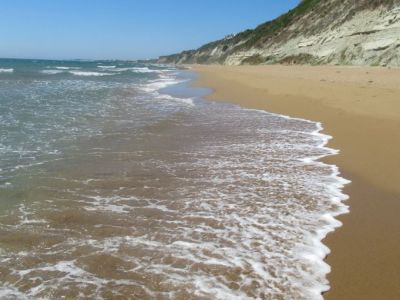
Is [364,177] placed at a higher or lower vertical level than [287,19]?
lower

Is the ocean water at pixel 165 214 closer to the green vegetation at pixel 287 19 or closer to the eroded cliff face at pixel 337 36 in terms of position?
the eroded cliff face at pixel 337 36

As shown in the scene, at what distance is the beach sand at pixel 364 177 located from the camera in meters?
3.67

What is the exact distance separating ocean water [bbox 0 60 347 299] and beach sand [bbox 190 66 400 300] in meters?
0.21

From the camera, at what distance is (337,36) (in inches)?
1465

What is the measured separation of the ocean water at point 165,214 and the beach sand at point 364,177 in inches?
8.4

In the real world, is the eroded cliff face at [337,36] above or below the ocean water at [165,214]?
above

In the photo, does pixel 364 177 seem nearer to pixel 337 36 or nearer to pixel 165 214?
pixel 165 214

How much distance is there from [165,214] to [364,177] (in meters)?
3.33

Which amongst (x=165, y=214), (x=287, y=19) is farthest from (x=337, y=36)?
(x=165, y=214)

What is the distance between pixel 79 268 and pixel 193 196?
2250 mm

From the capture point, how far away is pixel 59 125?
452 inches

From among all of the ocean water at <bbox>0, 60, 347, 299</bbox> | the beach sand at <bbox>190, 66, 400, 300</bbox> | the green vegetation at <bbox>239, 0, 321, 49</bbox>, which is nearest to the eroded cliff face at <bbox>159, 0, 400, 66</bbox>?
the green vegetation at <bbox>239, 0, 321, 49</bbox>

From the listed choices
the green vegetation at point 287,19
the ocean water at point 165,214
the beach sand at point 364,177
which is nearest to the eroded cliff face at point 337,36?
the green vegetation at point 287,19

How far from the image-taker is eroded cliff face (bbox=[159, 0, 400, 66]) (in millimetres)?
29328
